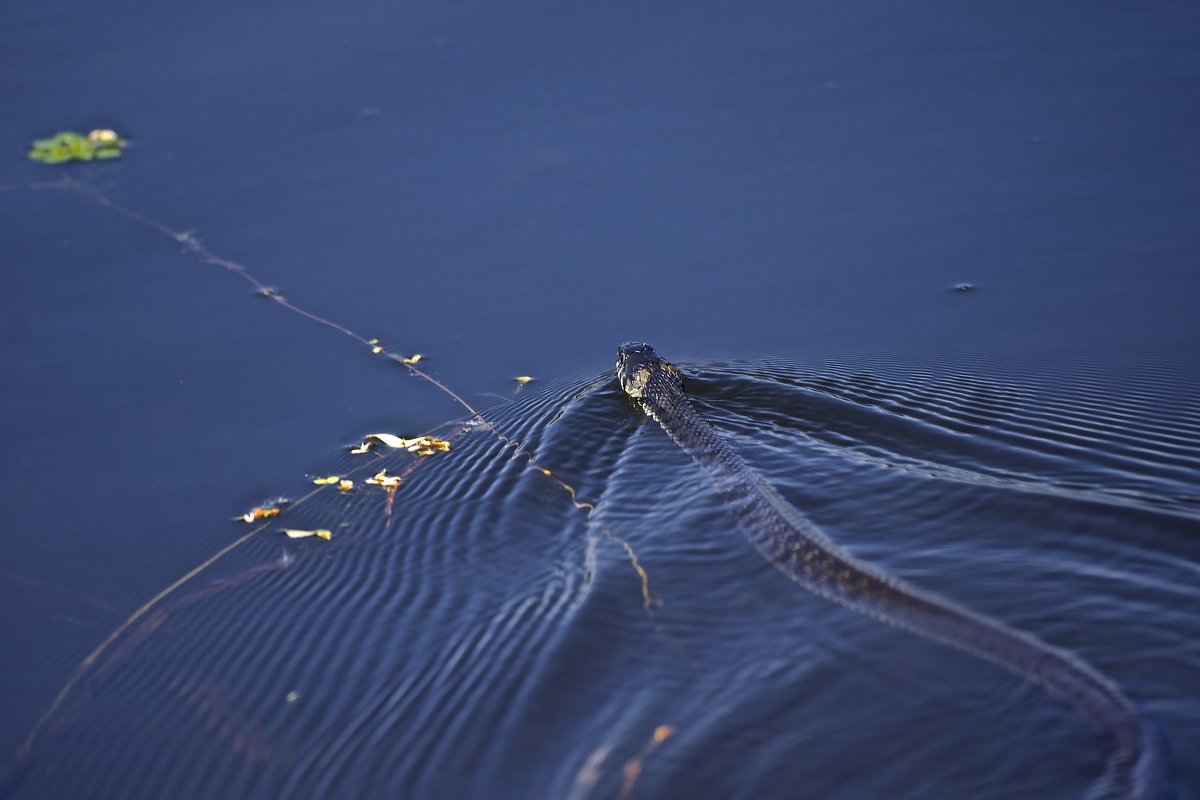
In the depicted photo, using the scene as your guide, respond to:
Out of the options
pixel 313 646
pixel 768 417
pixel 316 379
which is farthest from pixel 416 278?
pixel 313 646

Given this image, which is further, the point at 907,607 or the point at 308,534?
the point at 308,534

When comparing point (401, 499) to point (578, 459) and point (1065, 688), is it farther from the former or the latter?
point (1065, 688)

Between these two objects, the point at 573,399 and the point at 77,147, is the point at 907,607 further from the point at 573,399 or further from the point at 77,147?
the point at 77,147

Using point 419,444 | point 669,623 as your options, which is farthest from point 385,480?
point 669,623

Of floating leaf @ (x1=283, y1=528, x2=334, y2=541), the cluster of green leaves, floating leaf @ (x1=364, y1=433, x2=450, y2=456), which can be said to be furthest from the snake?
the cluster of green leaves

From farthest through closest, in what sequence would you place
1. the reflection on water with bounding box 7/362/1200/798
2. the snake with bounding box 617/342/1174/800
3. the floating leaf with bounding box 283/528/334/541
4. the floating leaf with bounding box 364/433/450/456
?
the floating leaf with bounding box 364/433/450/456
the floating leaf with bounding box 283/528/334/541
the reflection on water with bounding box 7/362/1200/798
the snake with bounding box 617/342/1174/800

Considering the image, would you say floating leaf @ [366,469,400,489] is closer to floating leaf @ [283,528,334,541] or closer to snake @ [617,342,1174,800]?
floating leaf @ [283,528,334,541]
